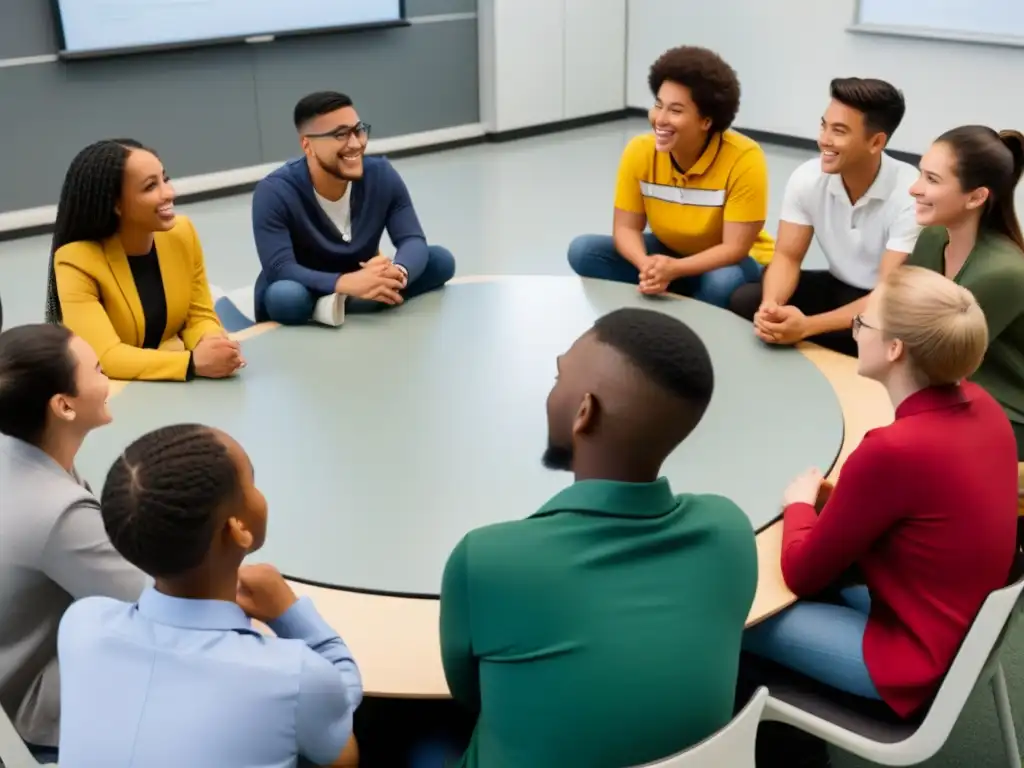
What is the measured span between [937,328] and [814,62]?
572 centimetres

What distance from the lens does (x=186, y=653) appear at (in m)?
1.23

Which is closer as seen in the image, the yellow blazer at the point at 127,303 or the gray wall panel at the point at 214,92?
the yellow blazer at the point at 127,303

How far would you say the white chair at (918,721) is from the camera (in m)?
1.50

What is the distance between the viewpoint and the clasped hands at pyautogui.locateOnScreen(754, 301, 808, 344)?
2.58m

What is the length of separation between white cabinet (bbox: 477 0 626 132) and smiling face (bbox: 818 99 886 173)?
4.63 m

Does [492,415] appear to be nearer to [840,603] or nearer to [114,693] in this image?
[840,603]

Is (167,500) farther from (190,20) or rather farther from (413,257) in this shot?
(190,20)

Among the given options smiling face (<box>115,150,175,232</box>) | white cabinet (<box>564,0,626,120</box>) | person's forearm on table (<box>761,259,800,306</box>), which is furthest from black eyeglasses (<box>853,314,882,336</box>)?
white cabinet (<box>564,0,626,120</box>)

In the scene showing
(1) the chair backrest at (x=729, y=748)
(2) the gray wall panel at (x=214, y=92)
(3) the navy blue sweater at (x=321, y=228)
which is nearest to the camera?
(1) the chair backrest at (x=729, y=748)

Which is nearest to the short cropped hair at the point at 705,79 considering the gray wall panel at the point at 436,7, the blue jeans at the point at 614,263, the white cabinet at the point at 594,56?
the blue jeans at the point at 614,263

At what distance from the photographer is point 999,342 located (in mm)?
2352

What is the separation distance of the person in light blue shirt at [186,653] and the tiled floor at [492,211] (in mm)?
3423

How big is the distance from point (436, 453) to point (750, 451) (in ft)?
2.07

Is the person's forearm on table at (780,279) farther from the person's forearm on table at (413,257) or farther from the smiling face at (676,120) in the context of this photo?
the person's forearm on table at (413,257)
